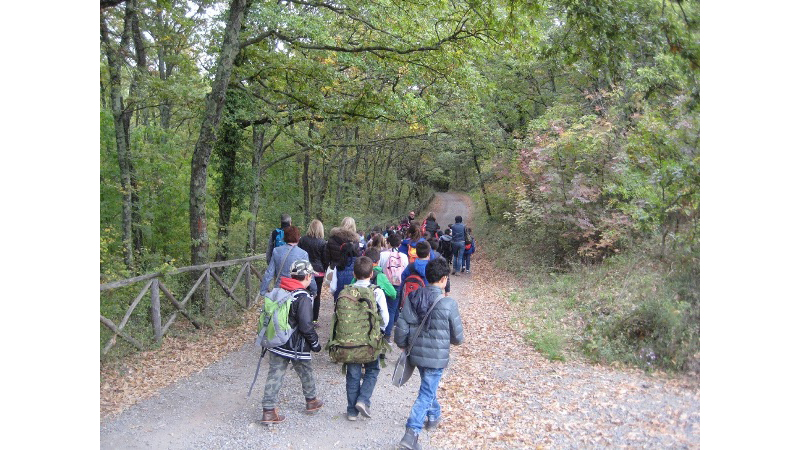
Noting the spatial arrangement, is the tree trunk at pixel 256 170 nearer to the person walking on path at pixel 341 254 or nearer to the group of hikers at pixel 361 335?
the person walking on path at pixel 341 254

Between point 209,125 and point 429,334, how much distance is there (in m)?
6.46

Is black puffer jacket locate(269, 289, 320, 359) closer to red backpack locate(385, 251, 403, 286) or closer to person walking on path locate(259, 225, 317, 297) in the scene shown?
person walking on path locate(259, 225, 317, 297)

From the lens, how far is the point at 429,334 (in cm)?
468

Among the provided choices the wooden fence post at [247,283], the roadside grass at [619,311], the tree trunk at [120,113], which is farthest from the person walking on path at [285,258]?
the tree trunk at [120,113]

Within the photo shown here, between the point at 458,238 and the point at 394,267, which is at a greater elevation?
the point at 394,267

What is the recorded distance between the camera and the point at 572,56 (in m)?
5.84

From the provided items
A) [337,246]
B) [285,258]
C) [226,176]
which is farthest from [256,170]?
[285,258]

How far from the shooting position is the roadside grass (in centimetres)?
424

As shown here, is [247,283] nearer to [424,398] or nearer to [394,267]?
[394,267]

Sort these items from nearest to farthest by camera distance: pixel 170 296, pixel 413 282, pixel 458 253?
pixel 413 282
pixel 170 296
pixel 458 253

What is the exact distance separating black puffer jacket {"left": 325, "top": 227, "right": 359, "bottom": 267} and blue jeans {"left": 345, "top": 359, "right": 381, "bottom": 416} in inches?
87.7

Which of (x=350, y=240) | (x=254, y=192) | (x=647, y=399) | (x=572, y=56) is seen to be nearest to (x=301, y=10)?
(x=254, y=192)

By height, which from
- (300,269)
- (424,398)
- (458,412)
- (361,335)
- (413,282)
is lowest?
(458,412)

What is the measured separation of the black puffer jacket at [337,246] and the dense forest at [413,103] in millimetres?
3157
